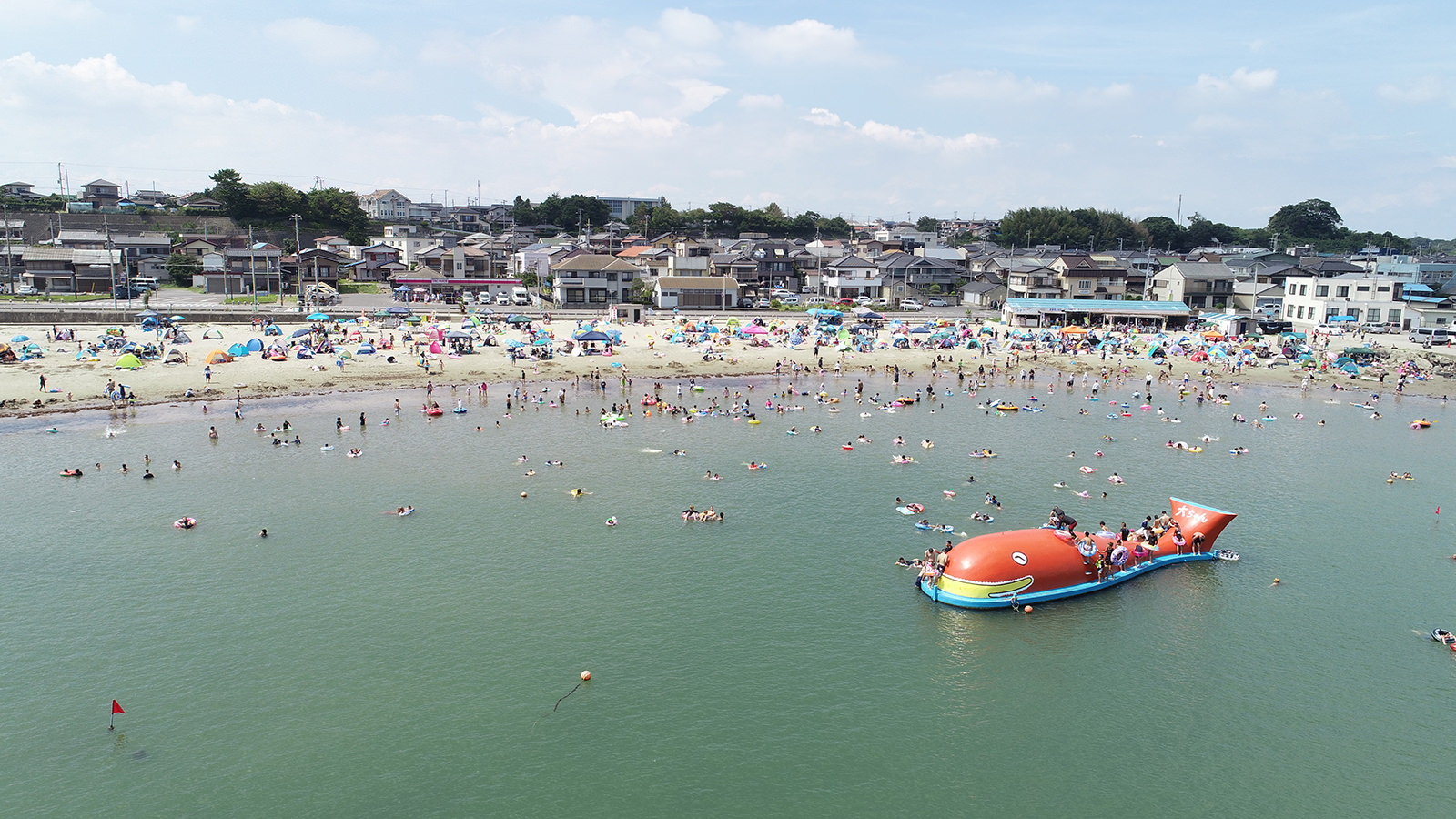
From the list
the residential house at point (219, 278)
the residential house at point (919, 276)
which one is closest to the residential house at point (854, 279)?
the residential house at point (919, 276)

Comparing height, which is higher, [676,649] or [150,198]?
[150,198]

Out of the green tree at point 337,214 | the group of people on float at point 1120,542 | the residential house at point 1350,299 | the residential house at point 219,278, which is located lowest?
the group of people on float at point 1120,542

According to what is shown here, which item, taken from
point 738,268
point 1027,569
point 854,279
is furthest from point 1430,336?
point 1027,569

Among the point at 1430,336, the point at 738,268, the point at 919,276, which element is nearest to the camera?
the point at 1430,336

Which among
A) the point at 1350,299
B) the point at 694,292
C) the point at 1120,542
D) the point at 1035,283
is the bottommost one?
the point at 1120,542

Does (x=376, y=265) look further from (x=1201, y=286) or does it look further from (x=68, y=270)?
(x=1201, y=286)

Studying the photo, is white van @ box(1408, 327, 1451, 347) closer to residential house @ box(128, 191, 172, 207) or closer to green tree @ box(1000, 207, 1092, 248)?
green tree @ box(1000, 207, 1092, 248)

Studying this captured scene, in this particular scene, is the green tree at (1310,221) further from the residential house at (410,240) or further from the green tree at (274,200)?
the green tree at (274,200)
